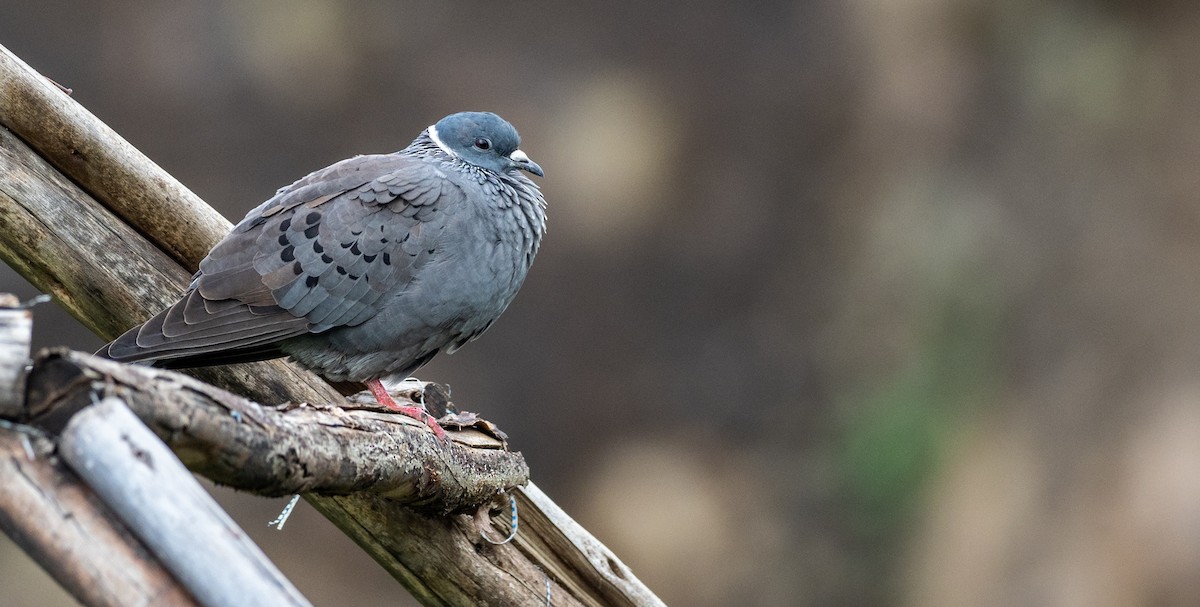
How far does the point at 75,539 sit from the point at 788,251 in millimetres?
7439

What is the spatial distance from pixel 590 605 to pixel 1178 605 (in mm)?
5636

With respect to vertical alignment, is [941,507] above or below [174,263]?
above

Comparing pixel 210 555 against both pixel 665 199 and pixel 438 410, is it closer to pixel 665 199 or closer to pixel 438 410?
pixel 438 410

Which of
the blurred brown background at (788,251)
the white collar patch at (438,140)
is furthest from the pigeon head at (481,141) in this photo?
the blurred brown background at (788,251)

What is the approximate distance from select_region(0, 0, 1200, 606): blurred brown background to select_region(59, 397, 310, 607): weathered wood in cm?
678

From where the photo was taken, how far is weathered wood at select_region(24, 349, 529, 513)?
184cm

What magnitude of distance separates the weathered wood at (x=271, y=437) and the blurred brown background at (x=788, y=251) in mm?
5504

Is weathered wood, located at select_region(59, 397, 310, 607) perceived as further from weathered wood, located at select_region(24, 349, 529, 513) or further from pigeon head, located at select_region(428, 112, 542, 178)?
pigeon head, located at select_region(428, 112, 542, 178)

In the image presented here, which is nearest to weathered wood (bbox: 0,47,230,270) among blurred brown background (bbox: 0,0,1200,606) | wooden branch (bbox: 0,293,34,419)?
wooden branch (bbox: 0,293,34,419)

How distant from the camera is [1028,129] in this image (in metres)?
8.38

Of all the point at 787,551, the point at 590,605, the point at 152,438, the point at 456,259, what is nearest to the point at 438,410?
the point at 456,259

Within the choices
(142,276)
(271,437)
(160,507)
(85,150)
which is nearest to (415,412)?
(142,276)

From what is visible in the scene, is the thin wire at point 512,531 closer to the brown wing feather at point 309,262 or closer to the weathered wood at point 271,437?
the weathered wood at point 271,437

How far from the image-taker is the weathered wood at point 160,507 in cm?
177
